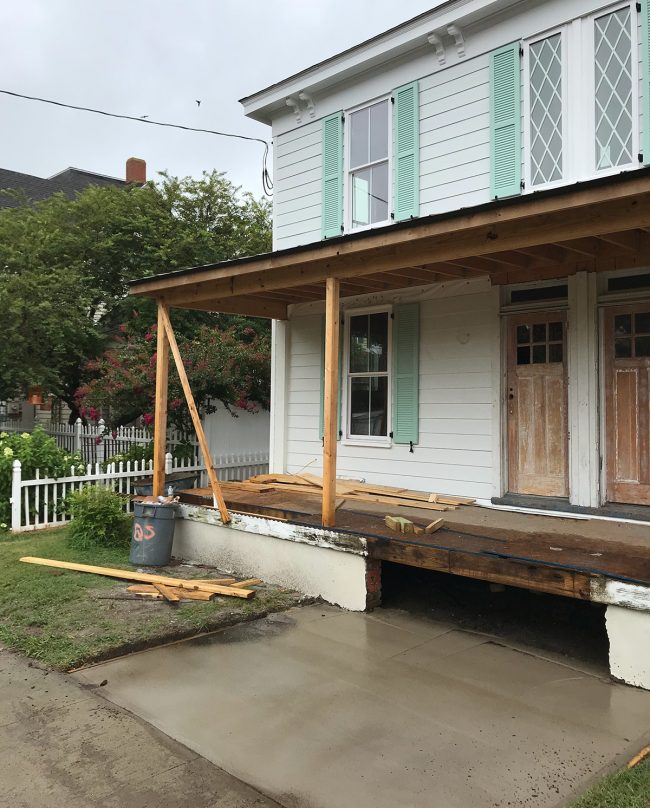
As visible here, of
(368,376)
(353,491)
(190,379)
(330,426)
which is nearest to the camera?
(330,426)

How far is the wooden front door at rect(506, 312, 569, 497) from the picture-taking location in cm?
686

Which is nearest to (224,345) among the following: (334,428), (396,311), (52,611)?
(396,311)

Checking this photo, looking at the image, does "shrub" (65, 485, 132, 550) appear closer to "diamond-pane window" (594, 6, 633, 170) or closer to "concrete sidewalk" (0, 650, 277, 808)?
"concrete sidewalk" (0, 650, 277, 808)

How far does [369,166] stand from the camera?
8.43 meters

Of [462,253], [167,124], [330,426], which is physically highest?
[167,124]

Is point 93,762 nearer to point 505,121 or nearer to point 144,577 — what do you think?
point 144,577

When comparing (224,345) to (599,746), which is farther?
(224,345)

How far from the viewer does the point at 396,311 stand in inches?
320

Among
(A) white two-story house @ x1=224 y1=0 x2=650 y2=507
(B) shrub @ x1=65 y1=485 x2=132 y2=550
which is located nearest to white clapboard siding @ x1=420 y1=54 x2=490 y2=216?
(A) white two-story house @ x1=224 y1=0 x2=650 y2=507

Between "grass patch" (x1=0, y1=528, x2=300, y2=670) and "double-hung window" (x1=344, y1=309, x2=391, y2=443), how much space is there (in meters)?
2.74

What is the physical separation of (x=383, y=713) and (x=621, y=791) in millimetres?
1342

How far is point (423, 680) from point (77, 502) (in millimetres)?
5160

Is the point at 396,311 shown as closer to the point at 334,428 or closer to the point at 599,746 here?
the point at 334,428

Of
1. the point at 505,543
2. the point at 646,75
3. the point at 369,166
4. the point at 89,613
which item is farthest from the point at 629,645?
the point at 369,166
